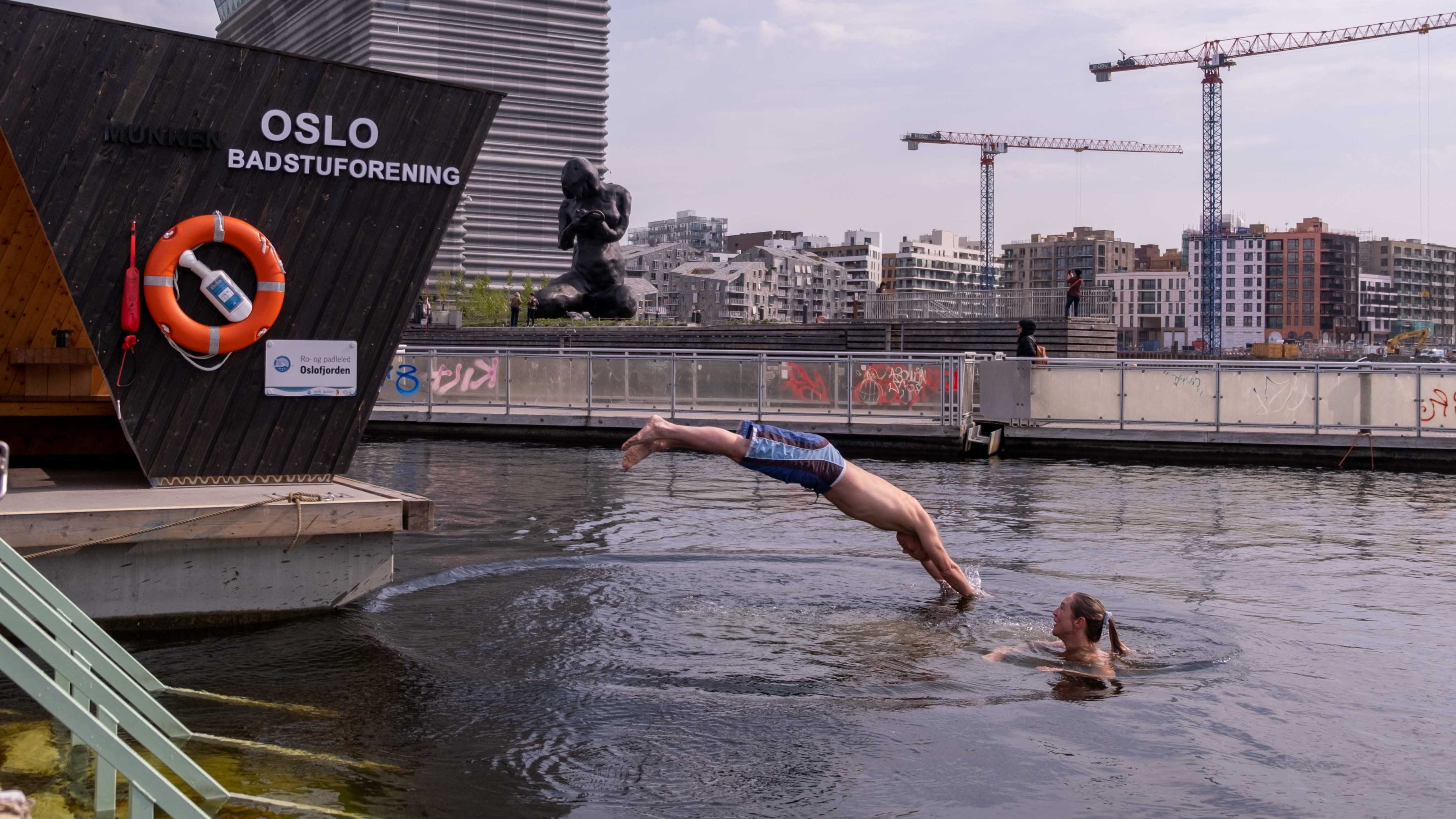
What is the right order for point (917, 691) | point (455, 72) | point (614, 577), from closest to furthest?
point (917, 691) < point (614, 577) < point (455, 72)

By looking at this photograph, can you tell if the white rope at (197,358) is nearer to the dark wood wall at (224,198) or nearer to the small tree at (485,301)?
the dark wood wall at (224,198)

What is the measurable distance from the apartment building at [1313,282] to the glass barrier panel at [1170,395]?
590 ft

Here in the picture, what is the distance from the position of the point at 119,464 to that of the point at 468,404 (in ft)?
51.5

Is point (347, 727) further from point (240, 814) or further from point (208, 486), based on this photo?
point (208, 486)

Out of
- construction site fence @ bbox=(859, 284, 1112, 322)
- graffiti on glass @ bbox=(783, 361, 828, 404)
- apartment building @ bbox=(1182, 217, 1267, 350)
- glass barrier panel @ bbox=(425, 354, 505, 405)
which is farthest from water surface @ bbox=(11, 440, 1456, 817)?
apartment building @ bbox=(1182, 217, 1267, 350)

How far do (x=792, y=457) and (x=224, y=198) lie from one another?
15.5 feet

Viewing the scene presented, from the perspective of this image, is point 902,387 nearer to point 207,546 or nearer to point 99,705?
point 207,546

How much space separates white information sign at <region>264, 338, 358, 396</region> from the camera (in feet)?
32.8

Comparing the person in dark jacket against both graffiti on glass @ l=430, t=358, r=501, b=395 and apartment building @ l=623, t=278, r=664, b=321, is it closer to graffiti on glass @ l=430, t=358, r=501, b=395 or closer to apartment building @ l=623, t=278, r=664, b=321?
graffiti on glass @ l=430, t=358, r=501, b=395

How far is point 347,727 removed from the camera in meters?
6.84

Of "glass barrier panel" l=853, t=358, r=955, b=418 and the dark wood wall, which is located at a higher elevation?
the dark wood wall

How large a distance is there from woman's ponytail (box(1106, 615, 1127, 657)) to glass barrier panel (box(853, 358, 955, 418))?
52.7 ft

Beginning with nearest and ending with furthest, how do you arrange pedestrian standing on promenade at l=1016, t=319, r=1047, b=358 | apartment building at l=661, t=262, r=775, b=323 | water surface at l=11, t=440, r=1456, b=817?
1. water surface at l=11, t=440, r=1456, b=817
2. pedestrian standing on promenade at l=1016, t=319, r=1047, b=358
3. apartment building at l=661, t=262, r=775, b=323

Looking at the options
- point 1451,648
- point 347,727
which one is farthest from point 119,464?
point 1451,648
